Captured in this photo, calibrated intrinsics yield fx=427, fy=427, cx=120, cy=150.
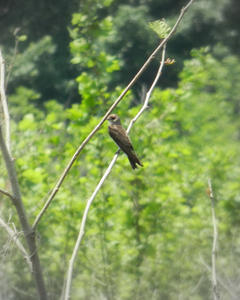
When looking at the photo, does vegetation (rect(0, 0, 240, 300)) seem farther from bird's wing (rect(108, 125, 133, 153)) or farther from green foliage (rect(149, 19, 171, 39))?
green foliage (rect(149, 19, 171, 39))

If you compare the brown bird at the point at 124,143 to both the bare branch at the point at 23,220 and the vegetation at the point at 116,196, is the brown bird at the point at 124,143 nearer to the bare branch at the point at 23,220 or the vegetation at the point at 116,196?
the vegetation at the point at 116,196

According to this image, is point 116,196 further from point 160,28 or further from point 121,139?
point 160,28

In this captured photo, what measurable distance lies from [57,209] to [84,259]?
517 mm

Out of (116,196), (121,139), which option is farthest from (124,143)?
(116,196)

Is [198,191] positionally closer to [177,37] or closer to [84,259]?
[84,259]

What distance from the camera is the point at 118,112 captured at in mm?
2998

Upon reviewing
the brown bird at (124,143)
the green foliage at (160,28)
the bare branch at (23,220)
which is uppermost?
the green foliage at (160,28)

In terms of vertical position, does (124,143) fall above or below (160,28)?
below

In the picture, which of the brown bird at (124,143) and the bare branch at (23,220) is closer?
the bare branch at (23,220)

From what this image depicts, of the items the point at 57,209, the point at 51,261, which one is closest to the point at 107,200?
the point at 57,209

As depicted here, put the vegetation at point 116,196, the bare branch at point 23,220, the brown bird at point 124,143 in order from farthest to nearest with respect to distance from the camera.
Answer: the vegetation at point 116,196
the brown bird at point 124,143
the bare branch at point 23,220

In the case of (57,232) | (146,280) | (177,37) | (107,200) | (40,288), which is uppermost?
(40,288)

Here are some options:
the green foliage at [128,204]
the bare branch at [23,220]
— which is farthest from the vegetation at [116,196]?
the bare branch at [23,220]

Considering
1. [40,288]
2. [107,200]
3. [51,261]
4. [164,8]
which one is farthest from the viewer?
[164,8]
